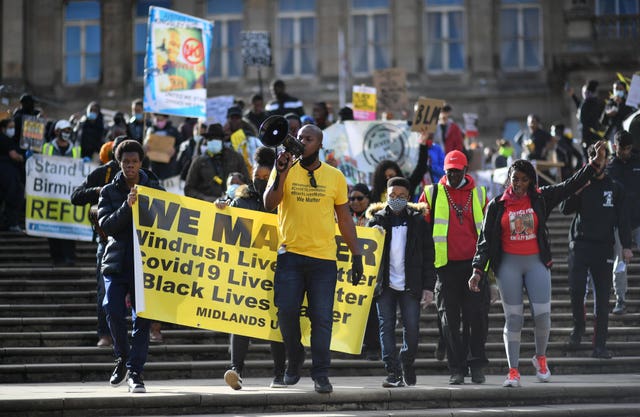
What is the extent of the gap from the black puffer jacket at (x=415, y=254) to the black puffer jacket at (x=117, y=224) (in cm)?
235

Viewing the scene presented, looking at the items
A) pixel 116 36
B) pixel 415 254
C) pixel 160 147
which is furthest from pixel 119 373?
pixel 116 36

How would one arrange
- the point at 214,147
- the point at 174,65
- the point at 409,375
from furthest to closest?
the point at 174,65
the point at 214,147
the point at 409,375

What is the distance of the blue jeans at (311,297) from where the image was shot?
→ 1258 centimetres

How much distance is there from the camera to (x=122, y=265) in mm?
12930

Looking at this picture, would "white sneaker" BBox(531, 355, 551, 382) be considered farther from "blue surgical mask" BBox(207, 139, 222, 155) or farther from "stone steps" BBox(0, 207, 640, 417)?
"blue surgical mask" BBox(207, 139, 222, 155)

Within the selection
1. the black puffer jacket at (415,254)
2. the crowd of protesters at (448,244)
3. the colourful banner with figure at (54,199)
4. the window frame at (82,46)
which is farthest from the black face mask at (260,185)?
the window frame at (82,46)

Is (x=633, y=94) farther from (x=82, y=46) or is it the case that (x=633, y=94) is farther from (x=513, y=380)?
(x=82, y=46)

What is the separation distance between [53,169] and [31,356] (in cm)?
651

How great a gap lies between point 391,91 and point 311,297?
12.6 metres

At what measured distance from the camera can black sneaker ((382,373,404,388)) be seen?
13.4 metres

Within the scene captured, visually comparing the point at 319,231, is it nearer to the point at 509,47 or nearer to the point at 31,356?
the point at 31,356

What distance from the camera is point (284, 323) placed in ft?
41.7

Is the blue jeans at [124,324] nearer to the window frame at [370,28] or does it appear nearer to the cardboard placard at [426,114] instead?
the cardboard placard at [426,114]

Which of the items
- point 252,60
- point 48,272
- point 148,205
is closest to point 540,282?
point 148,205
